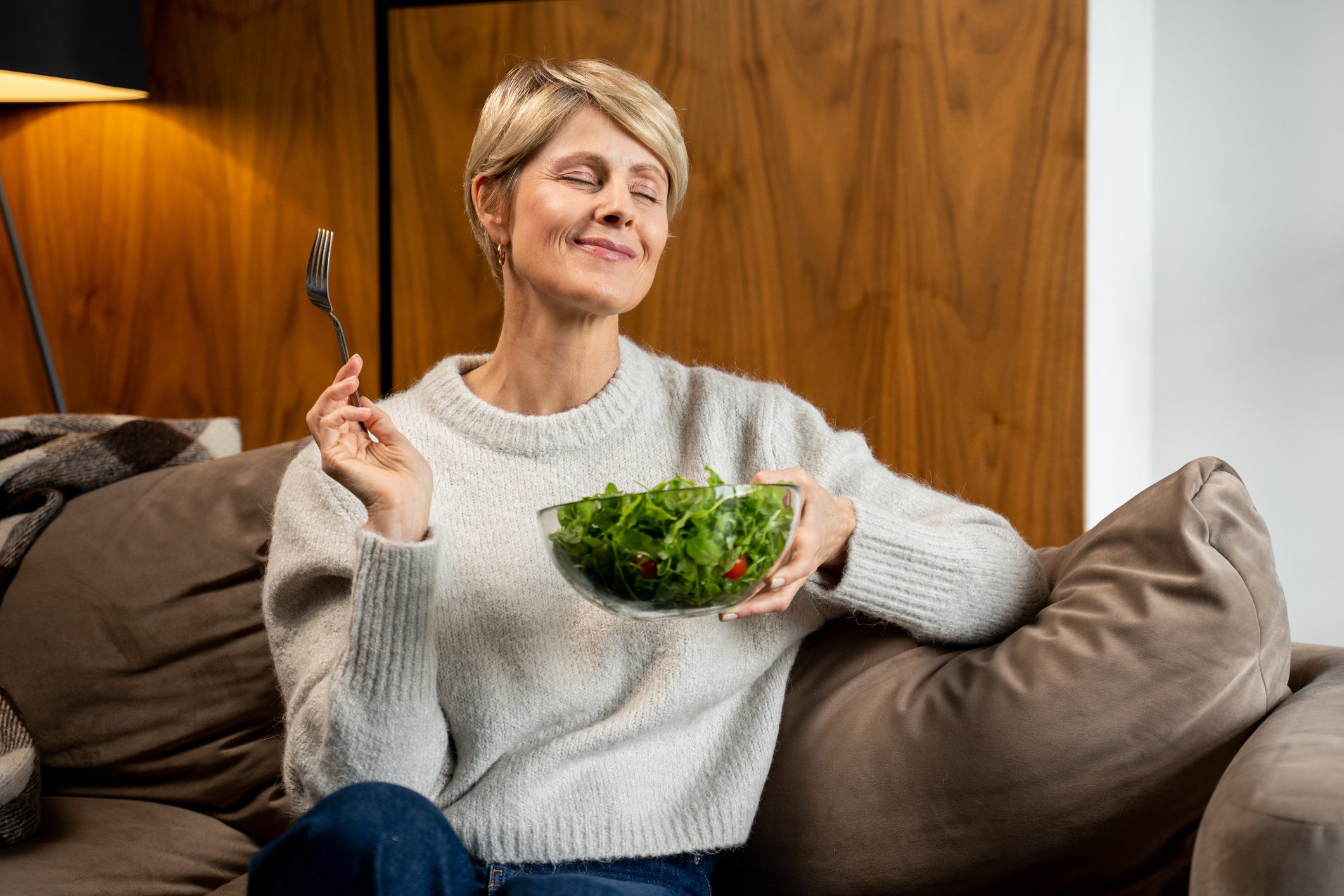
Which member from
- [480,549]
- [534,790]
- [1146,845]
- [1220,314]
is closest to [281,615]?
[480,549]

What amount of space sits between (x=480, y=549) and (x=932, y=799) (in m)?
0.56

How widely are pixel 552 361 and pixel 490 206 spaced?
216mm

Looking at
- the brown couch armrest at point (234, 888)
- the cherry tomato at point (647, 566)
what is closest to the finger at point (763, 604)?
the cherry tomato at point (647, 566)

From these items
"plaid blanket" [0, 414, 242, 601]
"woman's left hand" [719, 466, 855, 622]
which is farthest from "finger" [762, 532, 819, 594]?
"plaid blanket" [0, 414, 242, 601]

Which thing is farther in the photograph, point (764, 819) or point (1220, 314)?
point (1220, 314)

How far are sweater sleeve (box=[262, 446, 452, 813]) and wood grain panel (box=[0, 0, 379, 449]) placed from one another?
93 centimetres

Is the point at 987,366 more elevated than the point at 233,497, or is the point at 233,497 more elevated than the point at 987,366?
the point at 987,366

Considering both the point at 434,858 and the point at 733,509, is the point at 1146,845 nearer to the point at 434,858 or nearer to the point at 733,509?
the point at 733,509

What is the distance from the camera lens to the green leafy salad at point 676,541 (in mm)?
892

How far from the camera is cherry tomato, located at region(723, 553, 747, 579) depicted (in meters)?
0.92

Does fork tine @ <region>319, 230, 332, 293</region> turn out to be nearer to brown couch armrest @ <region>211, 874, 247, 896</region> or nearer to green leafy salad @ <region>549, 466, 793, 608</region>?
green leafy salad @ <region>549, 466, 793, 608</region>

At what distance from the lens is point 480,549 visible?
130 cm

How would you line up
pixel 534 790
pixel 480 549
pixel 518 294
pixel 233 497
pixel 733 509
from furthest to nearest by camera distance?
pixel 233 497 → pixel 518 294 → pixel 480 549 → pixel 534 790 → pixel 733 509

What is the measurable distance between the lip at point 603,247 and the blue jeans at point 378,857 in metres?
0.63
